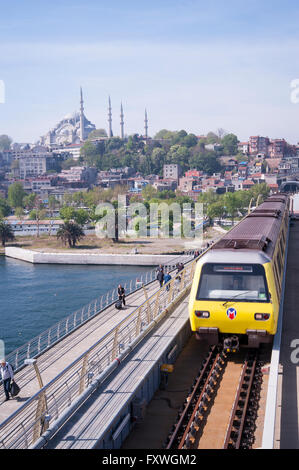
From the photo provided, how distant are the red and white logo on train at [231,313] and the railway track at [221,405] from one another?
82 centimetres

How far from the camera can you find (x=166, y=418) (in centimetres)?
643

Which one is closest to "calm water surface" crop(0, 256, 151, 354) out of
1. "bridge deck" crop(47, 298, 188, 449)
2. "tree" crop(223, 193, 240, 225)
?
"bridge deck" crop(47, 298, 188, 449)

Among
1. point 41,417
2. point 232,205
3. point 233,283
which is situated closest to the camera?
point 41,417

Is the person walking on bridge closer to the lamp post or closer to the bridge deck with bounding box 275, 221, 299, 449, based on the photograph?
the lamp post

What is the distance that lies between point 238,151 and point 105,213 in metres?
93.2

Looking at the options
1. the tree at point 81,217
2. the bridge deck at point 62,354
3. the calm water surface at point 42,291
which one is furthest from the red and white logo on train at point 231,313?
the tree at point 81,217

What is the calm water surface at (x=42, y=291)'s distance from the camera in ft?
65.3

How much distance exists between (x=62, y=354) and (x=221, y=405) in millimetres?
3778

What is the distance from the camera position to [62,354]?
9297mm

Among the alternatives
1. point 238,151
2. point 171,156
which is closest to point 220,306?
point 171,156

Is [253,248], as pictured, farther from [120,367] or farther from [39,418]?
[39,418]

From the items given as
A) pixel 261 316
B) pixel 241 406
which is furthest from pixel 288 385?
pixel 261 316

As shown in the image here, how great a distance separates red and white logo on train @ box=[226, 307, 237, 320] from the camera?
7289 mm

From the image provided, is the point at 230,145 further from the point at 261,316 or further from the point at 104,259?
the point at 261,316
